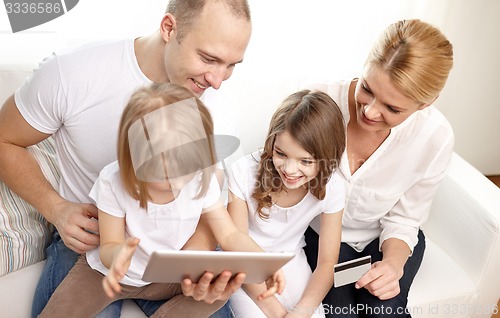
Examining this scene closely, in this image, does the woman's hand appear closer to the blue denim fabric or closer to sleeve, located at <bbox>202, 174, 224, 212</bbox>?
sleeve, located at <bbox>202, 174, 224, 212</bbox>

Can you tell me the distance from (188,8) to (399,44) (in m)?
0.45

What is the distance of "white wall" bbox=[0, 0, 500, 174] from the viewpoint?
4.08 feet

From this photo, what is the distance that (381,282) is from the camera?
1.31 metres

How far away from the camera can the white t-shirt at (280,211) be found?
4.21ft

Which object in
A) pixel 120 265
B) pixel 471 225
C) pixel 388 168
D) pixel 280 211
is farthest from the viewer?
pixel 471 225

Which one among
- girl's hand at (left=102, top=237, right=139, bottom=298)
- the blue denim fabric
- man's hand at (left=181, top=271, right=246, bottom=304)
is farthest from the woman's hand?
girl's hand at (left=102, top=237, right=139, bottom=298)

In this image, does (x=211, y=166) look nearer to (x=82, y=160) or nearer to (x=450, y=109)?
(x=82, y=160)

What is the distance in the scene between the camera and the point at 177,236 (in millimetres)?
1072

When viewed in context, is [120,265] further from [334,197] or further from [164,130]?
[334,197]

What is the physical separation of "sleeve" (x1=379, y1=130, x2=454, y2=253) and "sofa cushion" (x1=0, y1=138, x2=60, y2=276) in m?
0.73

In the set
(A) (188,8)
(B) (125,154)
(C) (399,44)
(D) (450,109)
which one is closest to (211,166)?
(B) (125,154)

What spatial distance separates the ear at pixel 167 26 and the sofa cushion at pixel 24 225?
374 mm

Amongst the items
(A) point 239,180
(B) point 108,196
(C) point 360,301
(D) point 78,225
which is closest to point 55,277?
(D) point 78,225

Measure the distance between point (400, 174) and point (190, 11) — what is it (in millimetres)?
663
